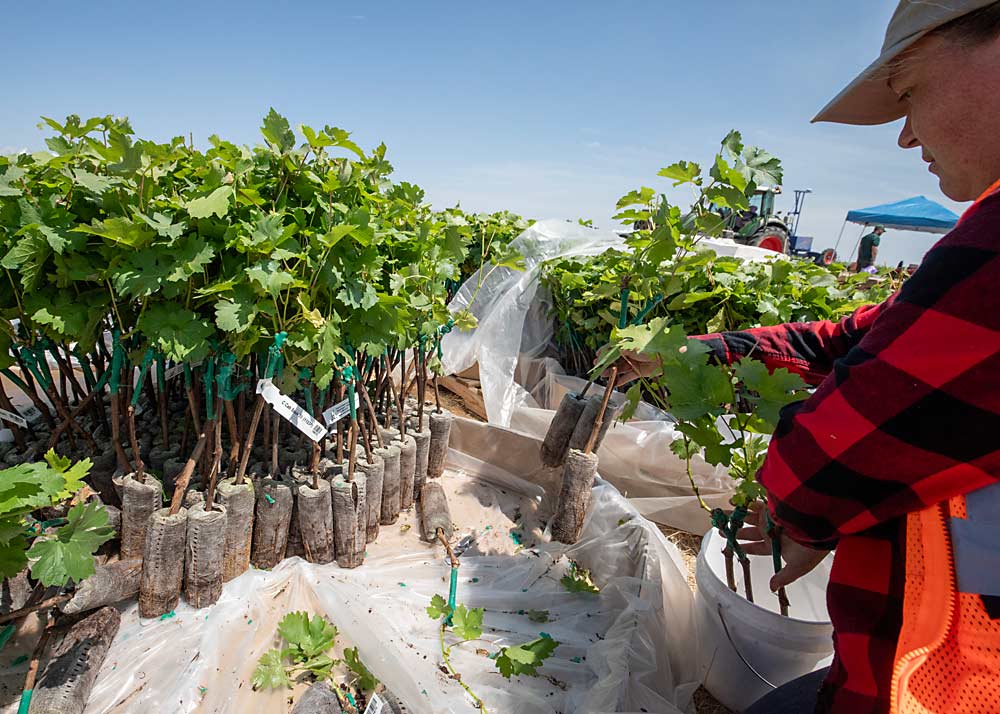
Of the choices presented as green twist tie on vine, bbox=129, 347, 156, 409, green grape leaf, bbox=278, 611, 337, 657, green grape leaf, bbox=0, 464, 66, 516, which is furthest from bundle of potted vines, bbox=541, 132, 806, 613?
green twist tie on vine, bbox=129, 347, 156, 409

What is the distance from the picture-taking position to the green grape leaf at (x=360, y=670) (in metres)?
1.58

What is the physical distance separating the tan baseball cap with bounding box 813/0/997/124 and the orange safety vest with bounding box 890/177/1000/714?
9.7 inches

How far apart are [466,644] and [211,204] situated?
1579mm

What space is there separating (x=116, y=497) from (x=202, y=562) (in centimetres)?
51

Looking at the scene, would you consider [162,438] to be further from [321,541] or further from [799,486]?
[799,486]

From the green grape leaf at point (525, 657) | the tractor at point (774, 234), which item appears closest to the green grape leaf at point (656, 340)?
the green grape leaf at point (525, 657)

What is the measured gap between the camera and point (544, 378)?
160 inches

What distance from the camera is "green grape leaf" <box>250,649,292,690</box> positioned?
1.58 meters

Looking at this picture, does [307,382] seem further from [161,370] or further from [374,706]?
[374,706]

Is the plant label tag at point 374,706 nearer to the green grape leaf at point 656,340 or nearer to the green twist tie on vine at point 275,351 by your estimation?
the green twist tie on vine at point 275,351

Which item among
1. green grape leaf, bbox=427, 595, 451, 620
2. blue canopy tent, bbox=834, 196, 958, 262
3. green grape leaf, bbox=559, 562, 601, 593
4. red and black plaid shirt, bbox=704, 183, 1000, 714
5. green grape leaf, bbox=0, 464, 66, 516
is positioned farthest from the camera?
blue canopy tent, bbox=834, 196, 958, 262

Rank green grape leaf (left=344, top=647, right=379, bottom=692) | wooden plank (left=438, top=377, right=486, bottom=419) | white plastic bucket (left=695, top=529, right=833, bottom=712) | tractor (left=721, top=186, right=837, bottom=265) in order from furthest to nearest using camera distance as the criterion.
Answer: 1. tractor (left=721, top=186, right=837, bottom=265)
2. wooden plank (left=438, top=377, right=486, bottom=419)
3. green grape leaf (left=344, top=647, right=379, bottom=692)
4. white plastic bucket (left=695, top=529, right=833, bottom=712)

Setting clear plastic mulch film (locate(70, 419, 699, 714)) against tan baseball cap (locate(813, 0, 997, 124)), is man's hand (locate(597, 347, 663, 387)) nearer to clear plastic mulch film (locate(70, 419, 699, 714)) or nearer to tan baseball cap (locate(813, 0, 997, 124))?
clear plastic mulch film (locate(70, 419, 699, 714))

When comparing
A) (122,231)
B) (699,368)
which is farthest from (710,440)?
(122,231)
